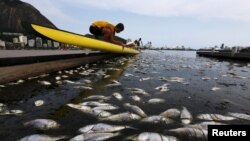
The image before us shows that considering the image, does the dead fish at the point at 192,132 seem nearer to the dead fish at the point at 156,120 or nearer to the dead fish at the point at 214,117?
the dead fish at the point at 156,120

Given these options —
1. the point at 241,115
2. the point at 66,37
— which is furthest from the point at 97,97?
the point at 66,37

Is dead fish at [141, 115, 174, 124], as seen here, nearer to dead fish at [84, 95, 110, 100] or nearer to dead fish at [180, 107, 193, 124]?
dead fish at [180, 107, 193, 124]

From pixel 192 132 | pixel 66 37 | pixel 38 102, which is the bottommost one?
pixel 192 132

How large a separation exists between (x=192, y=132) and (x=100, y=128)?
164 centimetres

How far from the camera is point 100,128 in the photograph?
441cm

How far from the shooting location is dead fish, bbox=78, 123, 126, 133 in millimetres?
4352

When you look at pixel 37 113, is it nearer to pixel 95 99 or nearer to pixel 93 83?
pixel 95 99

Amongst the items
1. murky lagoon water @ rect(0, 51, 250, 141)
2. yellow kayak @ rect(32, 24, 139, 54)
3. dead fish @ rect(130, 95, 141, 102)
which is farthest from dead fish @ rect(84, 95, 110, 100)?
yellow kayak @ rect(32, 24, 139, 54)

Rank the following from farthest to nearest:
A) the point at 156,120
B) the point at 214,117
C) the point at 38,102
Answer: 1. the point at 38,102
2. the point at 214,117
3. the point at 156,120

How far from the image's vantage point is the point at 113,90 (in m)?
7.91

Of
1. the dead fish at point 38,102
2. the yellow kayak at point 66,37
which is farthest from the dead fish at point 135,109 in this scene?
Result: the yellow kayak at point 66,37

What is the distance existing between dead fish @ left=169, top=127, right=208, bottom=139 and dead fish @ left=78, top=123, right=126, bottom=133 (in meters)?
1.05

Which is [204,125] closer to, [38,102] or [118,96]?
[118,96]

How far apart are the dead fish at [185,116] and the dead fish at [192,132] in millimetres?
504
